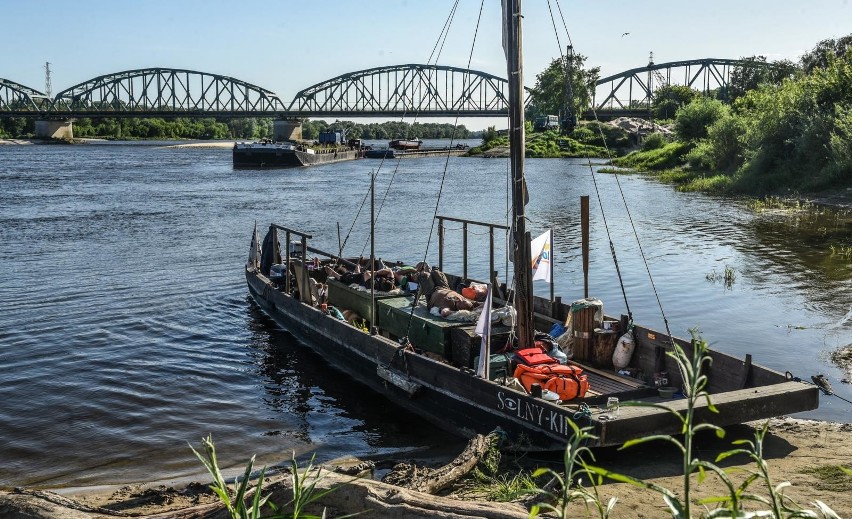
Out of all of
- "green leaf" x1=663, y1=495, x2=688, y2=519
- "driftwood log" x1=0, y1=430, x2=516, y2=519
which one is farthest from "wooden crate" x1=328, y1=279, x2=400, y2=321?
"green leaf" x1=663, y1=495, x2=688, y2=519

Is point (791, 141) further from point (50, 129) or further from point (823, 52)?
point (50, 129)

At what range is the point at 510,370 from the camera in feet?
45.1

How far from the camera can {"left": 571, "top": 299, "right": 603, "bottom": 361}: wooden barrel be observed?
48.9ft

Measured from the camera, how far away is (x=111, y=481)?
1236cm

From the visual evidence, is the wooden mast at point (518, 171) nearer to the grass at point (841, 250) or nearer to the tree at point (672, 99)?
the grass at point (841, 250)

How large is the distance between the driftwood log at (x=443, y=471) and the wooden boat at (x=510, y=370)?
0.64 meters

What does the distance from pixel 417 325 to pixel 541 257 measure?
2500 mm

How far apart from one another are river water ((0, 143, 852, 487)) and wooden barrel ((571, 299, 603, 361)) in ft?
10.1

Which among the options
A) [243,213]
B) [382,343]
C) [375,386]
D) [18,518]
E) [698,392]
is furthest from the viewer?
[243,213]

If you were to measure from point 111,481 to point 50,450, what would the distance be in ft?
6.09

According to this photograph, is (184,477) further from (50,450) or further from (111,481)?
(50,450)

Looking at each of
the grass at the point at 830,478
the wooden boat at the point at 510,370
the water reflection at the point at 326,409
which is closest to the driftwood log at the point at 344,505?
the wooden boat at the point at 510,370

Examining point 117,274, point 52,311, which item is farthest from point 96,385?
point 117,274

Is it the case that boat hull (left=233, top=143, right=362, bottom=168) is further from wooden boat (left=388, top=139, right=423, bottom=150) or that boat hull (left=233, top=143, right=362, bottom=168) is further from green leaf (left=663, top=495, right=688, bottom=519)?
green leaf (left=663, top=495, right=688, bottom=519)
